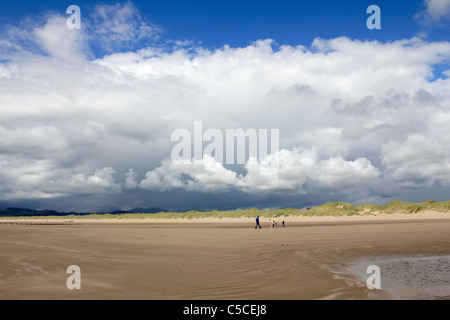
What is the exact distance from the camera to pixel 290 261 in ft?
46.6

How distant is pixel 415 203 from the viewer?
6419cm

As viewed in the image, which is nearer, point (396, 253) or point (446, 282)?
point (446, 282)

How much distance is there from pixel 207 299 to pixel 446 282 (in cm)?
841

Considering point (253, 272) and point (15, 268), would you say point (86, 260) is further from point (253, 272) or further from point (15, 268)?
point (253, 272)

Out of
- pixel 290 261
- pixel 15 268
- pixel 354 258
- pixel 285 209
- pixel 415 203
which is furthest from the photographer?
pixel 285 209

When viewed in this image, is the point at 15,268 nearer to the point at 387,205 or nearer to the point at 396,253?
the point at 396,253

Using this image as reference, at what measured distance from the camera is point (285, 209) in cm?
8581
